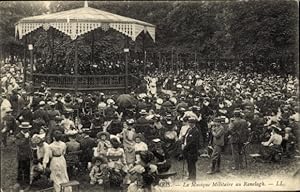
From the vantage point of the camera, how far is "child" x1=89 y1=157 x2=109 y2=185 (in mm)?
9070

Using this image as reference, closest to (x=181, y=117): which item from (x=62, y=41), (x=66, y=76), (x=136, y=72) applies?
(x=66, y=76)

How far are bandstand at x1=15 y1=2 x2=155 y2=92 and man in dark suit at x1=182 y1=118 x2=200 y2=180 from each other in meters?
5.91

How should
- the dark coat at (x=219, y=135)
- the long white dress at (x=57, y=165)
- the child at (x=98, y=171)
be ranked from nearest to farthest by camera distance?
the long white dress at (x=57, y=165), the child at (x=98, y=171), the dark coat at (x=219, y=135)

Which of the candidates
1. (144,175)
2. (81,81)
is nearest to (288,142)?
(144,175)

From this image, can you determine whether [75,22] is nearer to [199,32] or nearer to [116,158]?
[199,32]

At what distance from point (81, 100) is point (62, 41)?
7.82 meters

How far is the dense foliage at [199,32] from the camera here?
1067 centimetres

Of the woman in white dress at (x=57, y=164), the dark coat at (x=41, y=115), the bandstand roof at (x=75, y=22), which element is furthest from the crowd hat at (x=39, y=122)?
the bandstand roof at (x=75, y=22)

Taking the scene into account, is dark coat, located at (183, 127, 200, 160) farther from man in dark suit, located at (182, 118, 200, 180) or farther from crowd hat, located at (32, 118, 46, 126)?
crowd hat, located at (32, 118, 46, 126)

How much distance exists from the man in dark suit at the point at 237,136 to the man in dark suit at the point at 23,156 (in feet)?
15.1

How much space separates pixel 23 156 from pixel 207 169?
4.22 m

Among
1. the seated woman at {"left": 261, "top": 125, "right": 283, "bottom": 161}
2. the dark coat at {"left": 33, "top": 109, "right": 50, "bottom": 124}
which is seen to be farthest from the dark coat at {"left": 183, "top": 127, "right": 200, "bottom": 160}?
the dark coat at {"left": 33, "top": 109, "right": 50, "bottom": 124}

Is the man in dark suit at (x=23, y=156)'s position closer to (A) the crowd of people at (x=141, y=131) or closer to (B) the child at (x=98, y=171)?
(A) the crowd of people at (x=141, y=131)

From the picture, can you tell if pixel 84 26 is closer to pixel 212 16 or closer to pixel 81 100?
pixel 81 100
